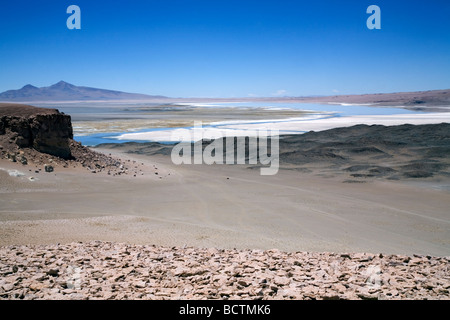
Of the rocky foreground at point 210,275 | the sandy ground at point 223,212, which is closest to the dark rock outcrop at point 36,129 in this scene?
the sandy ground at point 223,212

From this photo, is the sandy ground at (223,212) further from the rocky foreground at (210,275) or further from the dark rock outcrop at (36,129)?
the rocky foreground at (210,275)

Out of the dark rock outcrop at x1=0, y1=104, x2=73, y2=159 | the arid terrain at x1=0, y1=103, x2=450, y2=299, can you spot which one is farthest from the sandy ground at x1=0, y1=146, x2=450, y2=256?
the dark rock outcrop at x1=0, y1=104, x2=73, y2=159

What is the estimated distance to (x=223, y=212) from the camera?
10.8 m

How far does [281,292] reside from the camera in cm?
427

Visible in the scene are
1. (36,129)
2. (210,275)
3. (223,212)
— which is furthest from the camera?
(36,129)

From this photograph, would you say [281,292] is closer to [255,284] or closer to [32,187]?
[255,284]

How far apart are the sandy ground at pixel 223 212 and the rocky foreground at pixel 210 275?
1.73 metres

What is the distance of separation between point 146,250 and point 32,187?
22.1ft

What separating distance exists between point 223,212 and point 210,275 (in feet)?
19.8

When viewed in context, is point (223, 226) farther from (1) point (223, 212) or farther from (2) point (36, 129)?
(2) point (36, 129)

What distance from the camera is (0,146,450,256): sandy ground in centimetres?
795

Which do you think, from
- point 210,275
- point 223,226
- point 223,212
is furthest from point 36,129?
point 210,275

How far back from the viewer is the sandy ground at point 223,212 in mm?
7949
